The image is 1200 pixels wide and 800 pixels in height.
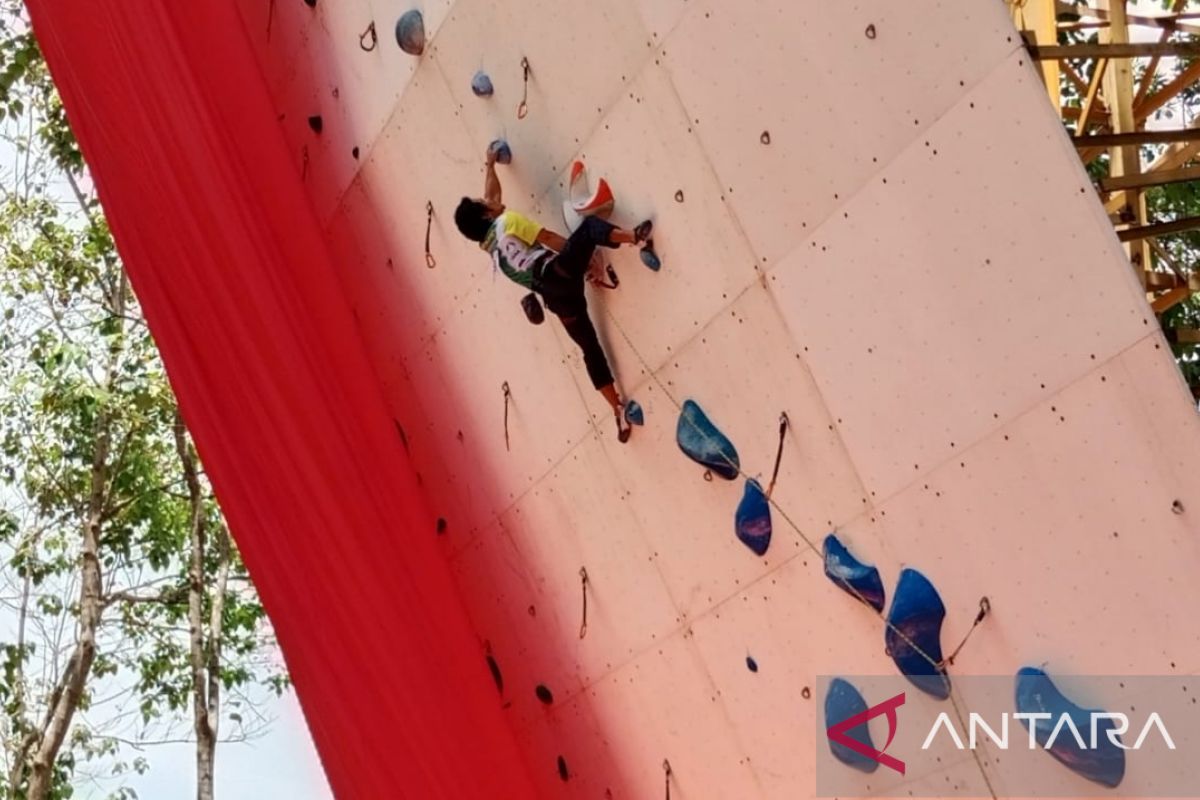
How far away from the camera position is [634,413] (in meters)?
3.33

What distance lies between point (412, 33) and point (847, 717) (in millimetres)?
2167

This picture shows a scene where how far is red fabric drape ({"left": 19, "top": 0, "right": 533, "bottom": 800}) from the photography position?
3814 millimetres

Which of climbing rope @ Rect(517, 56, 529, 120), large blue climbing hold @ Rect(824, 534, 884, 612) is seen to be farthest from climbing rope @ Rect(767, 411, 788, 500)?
climbing rope @ Rect(517, 56, 529, 120)

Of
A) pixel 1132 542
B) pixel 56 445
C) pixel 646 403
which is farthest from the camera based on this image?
pixel 56 445

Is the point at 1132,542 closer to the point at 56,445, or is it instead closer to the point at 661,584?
the point at 661,584

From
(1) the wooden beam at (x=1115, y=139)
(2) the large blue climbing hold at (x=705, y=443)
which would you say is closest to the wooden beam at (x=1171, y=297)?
(1) the wooden beam at (x=1115, y=139)

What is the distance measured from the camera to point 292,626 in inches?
151

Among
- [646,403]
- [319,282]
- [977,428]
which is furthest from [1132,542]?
[319,282]

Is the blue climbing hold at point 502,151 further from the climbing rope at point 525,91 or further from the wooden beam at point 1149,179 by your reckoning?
the wooden beam at point 1149,179

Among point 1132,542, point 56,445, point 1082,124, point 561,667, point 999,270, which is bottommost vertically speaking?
point 1132,542

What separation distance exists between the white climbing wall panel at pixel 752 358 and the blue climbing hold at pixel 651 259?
0.04m

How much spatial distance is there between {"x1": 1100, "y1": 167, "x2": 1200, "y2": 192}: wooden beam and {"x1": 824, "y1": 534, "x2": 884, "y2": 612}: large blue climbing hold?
1.38 meters

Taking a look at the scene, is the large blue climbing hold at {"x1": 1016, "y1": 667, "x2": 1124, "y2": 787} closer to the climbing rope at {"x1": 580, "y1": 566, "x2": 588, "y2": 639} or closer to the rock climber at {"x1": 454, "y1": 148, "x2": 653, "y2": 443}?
the rock climber at {"x1": 454, "y1": 148, "x2": 653, "y2": 443}

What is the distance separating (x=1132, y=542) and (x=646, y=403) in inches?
53.3
